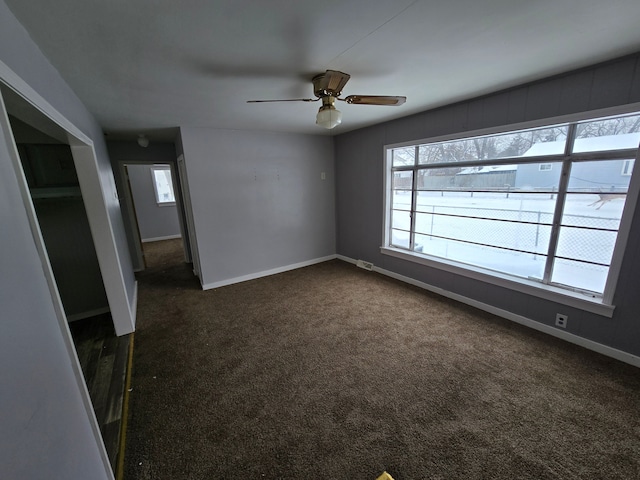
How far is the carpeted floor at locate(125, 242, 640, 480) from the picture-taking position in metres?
1.41

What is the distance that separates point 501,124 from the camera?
2549 mm

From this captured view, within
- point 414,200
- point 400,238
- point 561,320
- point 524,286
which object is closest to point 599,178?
point 524,286

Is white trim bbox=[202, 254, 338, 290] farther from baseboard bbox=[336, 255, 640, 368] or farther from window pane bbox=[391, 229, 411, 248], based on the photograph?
baseboard bbox=[336, 255, 640, 368]

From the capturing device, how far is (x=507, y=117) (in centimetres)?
251

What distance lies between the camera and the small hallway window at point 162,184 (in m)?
6.76

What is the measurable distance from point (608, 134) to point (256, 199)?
389 centimetres

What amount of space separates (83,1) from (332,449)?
2581 millimetres

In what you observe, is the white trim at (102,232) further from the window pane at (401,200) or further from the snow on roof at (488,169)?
the snow on roof at (488,169)

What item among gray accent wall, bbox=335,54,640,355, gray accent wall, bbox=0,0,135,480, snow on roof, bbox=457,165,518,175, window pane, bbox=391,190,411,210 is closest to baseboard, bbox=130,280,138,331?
gray accent wall, bbox=0,0,135,480

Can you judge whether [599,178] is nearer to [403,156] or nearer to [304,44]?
[403,156]

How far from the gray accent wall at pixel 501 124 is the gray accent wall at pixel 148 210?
4.90 meters

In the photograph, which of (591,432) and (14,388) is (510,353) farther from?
(14,388)

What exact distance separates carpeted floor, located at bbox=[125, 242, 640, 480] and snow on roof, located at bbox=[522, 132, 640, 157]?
173cm

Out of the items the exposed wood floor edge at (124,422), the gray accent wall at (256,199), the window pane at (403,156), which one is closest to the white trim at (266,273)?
the gray accent wall at (256,199)
